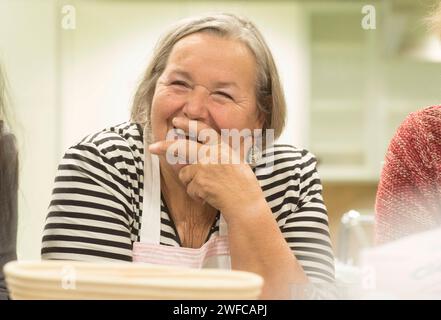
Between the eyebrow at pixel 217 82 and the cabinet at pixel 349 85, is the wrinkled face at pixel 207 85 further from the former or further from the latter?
the cabinet at pixel 349 85

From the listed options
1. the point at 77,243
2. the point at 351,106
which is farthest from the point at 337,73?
the point at 77,243

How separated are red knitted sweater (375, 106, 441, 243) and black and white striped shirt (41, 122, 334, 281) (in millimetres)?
89

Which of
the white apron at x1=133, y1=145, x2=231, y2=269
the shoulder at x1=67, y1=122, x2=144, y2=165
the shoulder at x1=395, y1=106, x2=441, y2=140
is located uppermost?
the shoulder at x1=395, y1=106, x2=441, y2=140

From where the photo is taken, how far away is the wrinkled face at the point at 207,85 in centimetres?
66

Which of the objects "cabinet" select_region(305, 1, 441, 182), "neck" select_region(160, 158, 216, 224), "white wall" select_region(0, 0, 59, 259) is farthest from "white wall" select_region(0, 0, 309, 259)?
"cabinet" select_region(305, 1, 441, 182)

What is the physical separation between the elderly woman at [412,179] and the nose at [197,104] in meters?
0.26

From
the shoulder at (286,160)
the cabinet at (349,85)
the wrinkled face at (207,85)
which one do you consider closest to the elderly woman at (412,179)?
the shoulder at (286,160)

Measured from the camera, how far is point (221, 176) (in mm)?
659

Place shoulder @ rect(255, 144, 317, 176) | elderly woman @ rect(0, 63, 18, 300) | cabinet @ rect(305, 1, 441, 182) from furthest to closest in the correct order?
cabinet @ rect(305, 1, 441, 182), shoulder @ rect(255, 144, 317, 176), elderly woman @ rect(0, 63, 18, 300)

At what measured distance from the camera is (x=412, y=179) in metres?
0.79

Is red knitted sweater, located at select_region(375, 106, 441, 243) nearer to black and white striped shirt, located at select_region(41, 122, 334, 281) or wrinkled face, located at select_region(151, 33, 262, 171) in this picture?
black and white striped shirt, located at select_region(41, 122, 334, 281)

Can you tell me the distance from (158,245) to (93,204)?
0.09m

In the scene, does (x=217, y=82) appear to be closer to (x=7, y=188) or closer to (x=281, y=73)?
(x=281, y=73)

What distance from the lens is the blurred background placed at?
70 cm
